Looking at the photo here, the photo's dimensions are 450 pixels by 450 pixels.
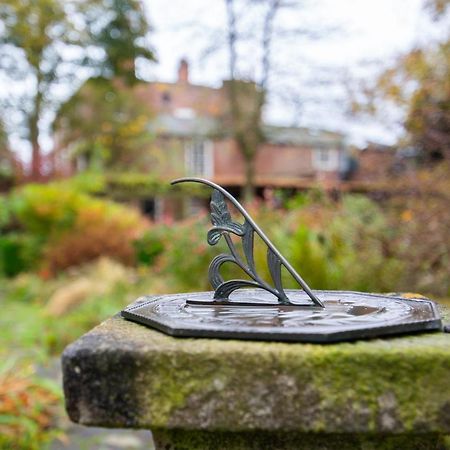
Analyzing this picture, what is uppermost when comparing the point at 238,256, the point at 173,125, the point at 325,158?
the point at 173,125

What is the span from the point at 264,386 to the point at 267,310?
1.69 ft

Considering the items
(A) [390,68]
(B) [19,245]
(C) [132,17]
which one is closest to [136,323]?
(A) [390,68]

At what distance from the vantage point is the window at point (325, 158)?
28.4 metres

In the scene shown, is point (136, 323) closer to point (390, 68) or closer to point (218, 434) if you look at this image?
point (218, 434)

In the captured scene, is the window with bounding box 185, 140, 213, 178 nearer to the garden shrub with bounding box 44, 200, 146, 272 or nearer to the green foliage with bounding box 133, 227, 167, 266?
the green foliage with bounding box 133, 227, 167, 266

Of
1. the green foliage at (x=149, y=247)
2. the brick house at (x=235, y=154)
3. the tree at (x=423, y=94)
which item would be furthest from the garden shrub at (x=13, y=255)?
the brick house at (x=235, y=154)

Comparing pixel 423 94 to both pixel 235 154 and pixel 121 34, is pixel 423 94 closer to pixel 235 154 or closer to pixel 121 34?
pixel 121 34

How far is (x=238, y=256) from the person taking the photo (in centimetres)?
213

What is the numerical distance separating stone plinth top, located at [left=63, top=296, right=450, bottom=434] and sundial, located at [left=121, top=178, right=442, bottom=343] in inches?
1.8

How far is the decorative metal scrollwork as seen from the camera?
206 cm

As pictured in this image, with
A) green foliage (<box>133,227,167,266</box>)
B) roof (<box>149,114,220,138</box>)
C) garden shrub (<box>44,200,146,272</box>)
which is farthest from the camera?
roof (<box>149,114,220,138</box>)

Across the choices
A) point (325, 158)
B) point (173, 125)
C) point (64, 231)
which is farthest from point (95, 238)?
point (325, 158)

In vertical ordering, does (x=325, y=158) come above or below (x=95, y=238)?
above

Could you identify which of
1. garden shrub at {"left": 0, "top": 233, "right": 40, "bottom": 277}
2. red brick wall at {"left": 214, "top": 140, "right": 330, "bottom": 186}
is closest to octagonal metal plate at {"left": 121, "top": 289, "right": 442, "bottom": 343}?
garden shrub at {"left": 0, "top": 233, "right": 40, "bottom": 277}
